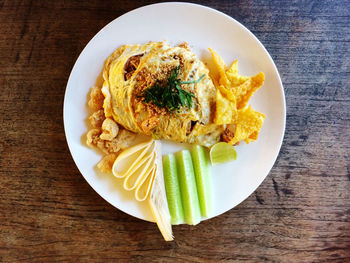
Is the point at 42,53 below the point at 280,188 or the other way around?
below

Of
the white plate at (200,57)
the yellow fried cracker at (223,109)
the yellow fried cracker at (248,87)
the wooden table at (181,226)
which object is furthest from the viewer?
the wooden table at (181,226)

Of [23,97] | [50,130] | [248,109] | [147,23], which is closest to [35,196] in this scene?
[50,130]

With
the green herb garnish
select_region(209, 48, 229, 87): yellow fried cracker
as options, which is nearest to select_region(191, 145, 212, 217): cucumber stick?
the green herb garnish

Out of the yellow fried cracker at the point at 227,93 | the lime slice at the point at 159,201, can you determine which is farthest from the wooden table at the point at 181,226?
the yellow fried cracker at the point at 227,93

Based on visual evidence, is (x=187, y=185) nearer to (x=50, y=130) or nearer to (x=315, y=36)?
(x=50, y=130)

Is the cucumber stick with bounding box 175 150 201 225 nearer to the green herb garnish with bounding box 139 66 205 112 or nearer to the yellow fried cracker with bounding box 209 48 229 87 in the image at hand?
the green herb garnish with bounding box 139 66 205 112

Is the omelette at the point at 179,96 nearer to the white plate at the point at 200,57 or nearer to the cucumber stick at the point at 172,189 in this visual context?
the white plate at the point at 200,57
